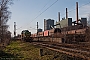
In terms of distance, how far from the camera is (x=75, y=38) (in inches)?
1554

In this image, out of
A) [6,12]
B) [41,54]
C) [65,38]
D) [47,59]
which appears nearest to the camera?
[47,59]

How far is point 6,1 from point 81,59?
1621 cm

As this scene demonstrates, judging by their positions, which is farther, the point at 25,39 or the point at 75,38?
the point at 25,39

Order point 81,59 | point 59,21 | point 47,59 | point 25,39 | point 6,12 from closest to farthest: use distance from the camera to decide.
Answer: point 81,59
point 47,59
point 6,12
point 25,39
point 59,21

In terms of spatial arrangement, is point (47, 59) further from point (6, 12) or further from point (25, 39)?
point (25, 39)

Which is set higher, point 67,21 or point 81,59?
point 67,21

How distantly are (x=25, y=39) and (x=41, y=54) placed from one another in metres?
35.3

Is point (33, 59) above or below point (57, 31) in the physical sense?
below

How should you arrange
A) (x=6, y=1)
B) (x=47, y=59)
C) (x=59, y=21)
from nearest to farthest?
(x=47, y=59), (x=6, y=1), (x=59, y=21)

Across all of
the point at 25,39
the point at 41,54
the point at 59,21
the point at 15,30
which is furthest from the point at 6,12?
the point at 59,21

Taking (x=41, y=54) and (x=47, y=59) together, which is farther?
(x=41, y=54)

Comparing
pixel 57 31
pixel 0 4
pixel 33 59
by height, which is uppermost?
pixel 0 4

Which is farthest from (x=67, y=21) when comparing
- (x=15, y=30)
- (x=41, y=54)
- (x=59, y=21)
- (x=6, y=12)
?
(x=41, y=54)

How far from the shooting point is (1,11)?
24734 millimetres
